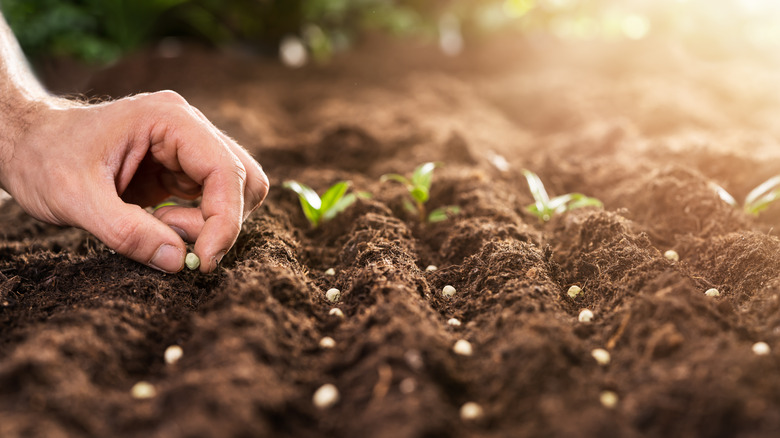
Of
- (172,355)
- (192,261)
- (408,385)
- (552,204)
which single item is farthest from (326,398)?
(552,204)

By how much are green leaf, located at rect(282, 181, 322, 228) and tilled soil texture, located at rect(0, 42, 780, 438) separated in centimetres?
6

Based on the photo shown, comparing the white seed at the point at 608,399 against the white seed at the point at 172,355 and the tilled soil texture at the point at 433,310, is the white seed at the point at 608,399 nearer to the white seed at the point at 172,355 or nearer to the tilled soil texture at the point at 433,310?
the tilled soil texture at the point at 433,310

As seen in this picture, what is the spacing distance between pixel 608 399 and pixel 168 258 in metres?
1.24

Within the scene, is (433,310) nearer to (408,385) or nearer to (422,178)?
(408,385)

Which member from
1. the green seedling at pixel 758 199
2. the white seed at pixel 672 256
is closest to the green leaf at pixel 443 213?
the white seed at pixel 672 256

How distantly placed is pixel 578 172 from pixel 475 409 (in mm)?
1820

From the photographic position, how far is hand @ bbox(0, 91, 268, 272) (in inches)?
62.7

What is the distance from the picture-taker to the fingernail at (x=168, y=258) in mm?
1601

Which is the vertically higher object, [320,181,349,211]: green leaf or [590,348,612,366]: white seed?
[590,348,612,366]: white seed

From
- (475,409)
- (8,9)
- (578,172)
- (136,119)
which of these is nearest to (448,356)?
(475,409)

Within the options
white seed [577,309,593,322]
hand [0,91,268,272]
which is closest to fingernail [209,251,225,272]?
hand [0,91,268,272]

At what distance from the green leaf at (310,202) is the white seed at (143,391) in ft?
3.30

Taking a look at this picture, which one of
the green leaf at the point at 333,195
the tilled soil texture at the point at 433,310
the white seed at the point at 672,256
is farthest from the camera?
the green leaf at the point at 333,195

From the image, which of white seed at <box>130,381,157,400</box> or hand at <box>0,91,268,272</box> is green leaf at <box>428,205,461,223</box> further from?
white seed at <box>130,381,157,400</box>
